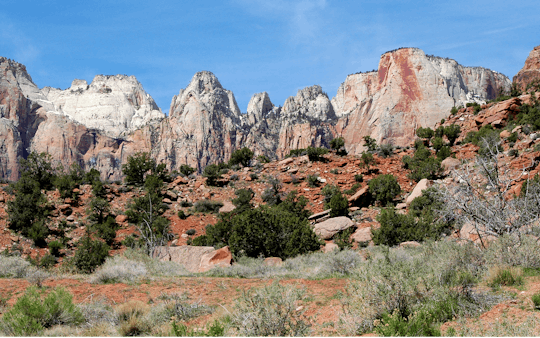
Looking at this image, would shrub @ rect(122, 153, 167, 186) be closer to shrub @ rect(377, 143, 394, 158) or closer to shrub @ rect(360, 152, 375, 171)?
shrub @ rect(360, 152, 375, 171)

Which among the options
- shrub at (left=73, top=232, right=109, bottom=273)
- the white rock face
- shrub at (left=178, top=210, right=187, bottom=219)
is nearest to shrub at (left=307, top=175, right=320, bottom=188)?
shrub at (left=178, top=210, right=187, bottom=219)

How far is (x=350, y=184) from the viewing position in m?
30.0

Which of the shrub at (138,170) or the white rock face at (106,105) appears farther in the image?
the white rock face at (106,105)

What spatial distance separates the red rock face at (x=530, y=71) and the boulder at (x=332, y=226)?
47.0 m

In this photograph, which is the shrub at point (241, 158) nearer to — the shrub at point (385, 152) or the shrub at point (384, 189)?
the shrub at point (385, 152)

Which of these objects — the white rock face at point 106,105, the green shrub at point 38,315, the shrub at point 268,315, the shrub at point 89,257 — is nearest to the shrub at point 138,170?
the shrub at point 89,257

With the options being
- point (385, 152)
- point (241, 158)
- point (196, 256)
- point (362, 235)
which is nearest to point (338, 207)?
point (362, 235)

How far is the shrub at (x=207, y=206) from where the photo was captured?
2852cm

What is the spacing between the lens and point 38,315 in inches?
263

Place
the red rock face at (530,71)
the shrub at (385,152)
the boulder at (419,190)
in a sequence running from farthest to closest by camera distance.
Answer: the red rock face at (530,71) < the shrub at (385,152) < the boulder at (419,190)

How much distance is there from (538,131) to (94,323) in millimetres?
31058

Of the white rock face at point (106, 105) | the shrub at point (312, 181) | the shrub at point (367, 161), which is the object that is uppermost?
the white rock face at point (106, 105)

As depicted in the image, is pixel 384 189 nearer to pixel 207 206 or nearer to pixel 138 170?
pixel 207 206

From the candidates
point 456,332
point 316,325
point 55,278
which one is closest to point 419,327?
point 456,332
